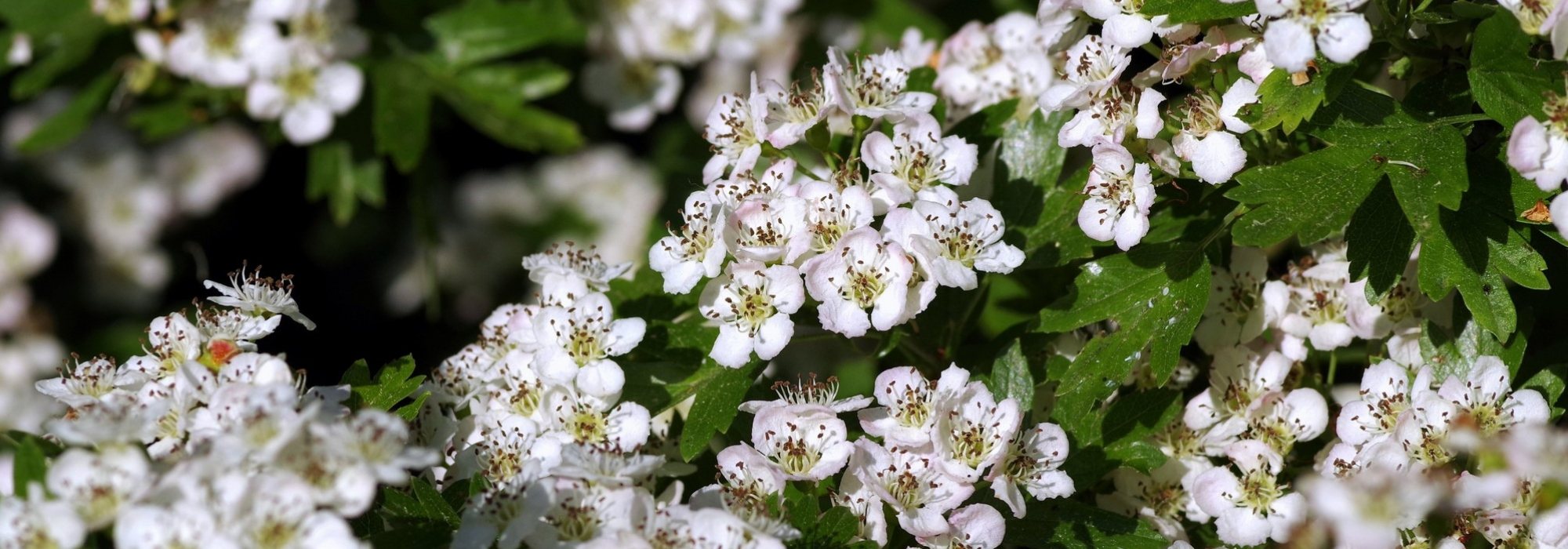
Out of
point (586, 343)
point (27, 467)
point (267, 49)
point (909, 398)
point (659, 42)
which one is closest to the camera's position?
point (27, 467)

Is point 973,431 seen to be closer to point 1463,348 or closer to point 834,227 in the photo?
point 834,227

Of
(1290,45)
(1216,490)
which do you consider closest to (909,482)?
(1216,490)

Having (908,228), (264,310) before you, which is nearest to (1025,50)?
(908,228)

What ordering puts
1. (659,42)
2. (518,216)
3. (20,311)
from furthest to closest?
(518,216) < (20,311) < (659,42)

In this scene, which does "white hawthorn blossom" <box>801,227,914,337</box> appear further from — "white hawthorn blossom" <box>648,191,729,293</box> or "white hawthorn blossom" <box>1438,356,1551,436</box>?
"white hawthorn blossom" <box>1438,356,1551,436</box>

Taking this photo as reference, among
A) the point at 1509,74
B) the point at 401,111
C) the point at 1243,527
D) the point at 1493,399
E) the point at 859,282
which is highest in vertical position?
the point at 1509,74

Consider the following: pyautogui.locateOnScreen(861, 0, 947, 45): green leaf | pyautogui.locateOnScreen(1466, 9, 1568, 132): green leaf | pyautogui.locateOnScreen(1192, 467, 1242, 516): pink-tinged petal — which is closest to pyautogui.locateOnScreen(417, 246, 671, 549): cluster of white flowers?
pyautogui.locateOnScreen(1192, 467, 1242, 516): pink-tinged petal
